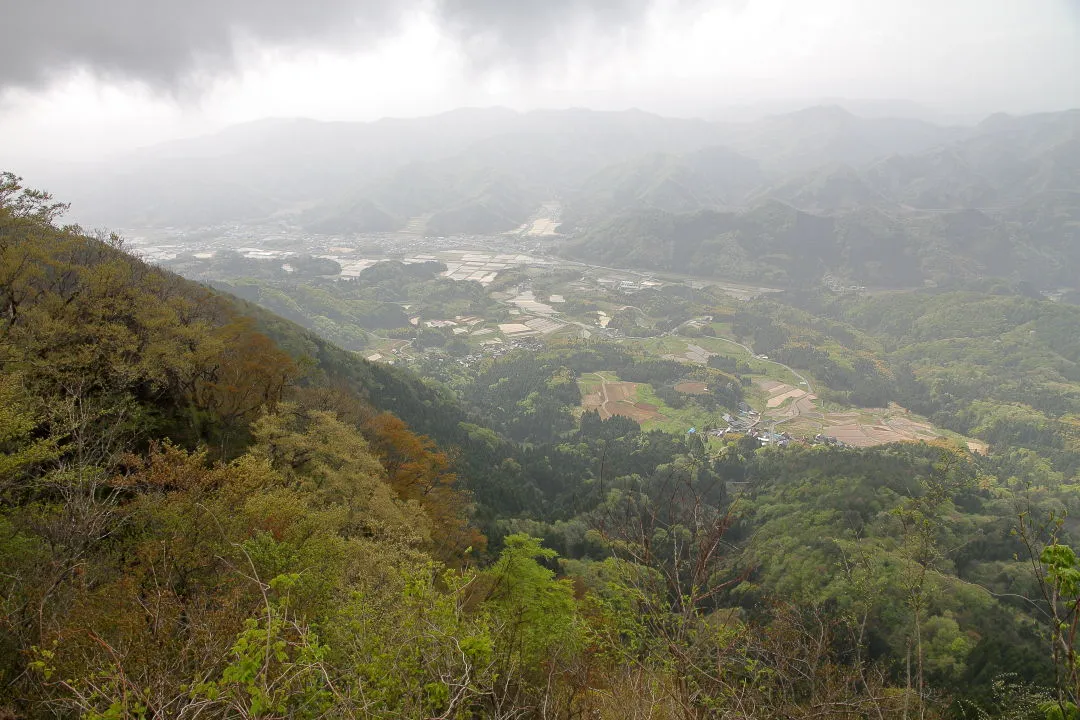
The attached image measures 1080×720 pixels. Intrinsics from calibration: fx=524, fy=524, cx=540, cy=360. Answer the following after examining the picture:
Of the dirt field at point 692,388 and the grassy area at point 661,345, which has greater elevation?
the grassy area at point 661,345

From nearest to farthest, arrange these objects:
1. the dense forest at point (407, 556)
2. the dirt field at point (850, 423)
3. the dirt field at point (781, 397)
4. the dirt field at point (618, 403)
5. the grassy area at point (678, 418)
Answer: the dense forest at point (407, 556) < the dirt field at point (850, 423) < the grassy area at point (678, 418) < the dirt field at point (618, 403) < the dirt field at point (781, 397)

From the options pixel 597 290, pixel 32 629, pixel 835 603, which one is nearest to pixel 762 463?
pixel 835 603

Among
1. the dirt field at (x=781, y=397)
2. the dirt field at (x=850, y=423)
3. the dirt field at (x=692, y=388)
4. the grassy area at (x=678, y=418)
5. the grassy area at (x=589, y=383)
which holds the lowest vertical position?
the dirt field at (x=850, y=423)

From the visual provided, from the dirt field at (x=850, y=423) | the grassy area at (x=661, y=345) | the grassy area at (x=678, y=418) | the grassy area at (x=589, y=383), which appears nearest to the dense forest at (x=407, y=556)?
the dirt field at (x=850, y=423)

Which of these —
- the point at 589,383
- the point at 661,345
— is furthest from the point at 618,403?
the point at 661,345

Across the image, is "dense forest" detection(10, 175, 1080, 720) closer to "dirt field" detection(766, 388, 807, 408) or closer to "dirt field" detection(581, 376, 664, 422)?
"dirt field" detection(581, 376, 664, 422)

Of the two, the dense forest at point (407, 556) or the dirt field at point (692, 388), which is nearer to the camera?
the dense forest at point (407, 556)

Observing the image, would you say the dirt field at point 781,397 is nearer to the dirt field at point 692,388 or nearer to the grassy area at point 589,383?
the dirt field at point 692,388
